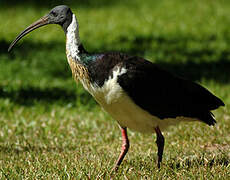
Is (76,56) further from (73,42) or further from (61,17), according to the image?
(61,17)

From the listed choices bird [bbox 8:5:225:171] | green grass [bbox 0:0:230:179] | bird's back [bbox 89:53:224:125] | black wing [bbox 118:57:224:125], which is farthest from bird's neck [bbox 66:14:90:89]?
green grass [bbox 0:0:230:179]

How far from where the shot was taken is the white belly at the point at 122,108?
487cm

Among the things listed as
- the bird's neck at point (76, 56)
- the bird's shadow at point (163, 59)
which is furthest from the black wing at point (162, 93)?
the bird's shadow at point (163, 59)

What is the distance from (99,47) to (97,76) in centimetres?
832

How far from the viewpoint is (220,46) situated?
1339 cm

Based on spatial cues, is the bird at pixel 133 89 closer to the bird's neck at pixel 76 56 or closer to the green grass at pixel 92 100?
the bird's neck at pixel 76 56

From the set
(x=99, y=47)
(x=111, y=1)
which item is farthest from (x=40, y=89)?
(x=111, y=1)

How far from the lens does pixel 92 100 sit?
9.20m

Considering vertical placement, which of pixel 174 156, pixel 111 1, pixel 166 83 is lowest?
pixel 111 1

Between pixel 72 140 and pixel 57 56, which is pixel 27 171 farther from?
pixel 57 56

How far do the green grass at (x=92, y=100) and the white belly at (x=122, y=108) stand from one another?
420 millimetres

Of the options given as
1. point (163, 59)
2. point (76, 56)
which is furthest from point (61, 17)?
point (163, 59)

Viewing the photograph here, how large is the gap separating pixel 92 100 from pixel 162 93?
4059 mm

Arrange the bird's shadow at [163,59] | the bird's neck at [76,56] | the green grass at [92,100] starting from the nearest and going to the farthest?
the bird's neck at [76,56]
the green grass at [92,100]
the bird's shadow at [163,59]
